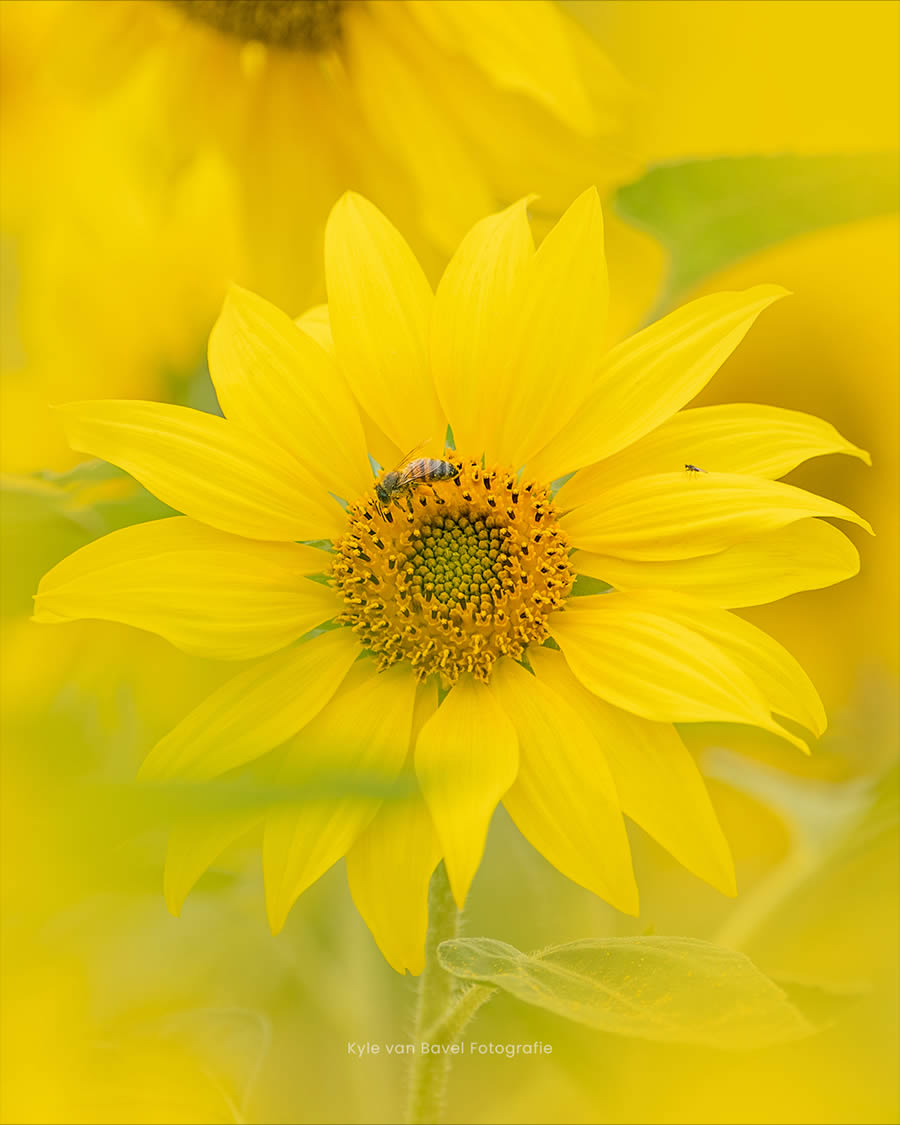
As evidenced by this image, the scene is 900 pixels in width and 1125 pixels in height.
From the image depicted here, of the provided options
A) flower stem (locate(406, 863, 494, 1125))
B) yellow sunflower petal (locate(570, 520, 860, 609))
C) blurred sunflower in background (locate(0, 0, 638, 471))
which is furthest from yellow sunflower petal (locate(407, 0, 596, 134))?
flower stem (locate(406, 863, 494, 1125))

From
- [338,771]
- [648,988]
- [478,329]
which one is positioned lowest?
[648,988]

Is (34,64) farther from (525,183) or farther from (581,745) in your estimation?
(581,745)

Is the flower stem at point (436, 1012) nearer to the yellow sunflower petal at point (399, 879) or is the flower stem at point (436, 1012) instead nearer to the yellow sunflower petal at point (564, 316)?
the yellow sunflower petal at point (399, 879)

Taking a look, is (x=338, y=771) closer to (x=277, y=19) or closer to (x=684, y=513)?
(x=684, y=513)

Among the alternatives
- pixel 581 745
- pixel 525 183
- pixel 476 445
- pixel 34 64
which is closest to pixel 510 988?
pixel 581 745

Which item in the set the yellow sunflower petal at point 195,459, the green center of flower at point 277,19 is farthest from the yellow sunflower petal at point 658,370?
the green center of flower at point 277,19

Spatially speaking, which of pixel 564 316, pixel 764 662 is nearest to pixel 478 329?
pixel 564 316
